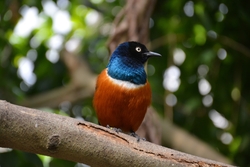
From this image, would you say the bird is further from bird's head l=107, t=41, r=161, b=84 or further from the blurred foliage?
the blurred foliage

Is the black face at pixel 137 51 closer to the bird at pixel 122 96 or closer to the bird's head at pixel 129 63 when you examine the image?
the bird's head at pixel 129 63

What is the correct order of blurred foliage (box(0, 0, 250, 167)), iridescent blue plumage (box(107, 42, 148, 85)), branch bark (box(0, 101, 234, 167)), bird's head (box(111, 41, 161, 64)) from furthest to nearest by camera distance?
blurred foliage (box(0, 0, 250, 167))
bird's head (box(111, 41, 161, 64))
iridescent blue plumage (box(107, 42, 148, 85))
branch bark (box(0, 101, 234, 167))

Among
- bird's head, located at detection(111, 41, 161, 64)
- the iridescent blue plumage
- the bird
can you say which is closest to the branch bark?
the bird

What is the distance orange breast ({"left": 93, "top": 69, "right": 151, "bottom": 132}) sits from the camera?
13.4 ft

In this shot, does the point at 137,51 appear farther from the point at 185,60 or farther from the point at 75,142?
the point at 75,142

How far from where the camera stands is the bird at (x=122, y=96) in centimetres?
409

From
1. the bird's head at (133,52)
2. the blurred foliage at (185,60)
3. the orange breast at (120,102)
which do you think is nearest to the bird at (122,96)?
the orange breast at (120,102)

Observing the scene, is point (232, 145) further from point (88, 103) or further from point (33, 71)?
point (33, 71)

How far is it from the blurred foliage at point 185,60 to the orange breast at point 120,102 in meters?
1.01

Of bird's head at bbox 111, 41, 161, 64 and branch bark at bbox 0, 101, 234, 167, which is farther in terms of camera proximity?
bird's head at bbox 111, 41, 161, 64

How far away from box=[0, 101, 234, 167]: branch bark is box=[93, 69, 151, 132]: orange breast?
1.26 metres

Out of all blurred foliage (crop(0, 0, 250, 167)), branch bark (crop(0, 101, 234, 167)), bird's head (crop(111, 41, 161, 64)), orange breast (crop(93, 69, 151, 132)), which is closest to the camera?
branch bark (crop(0, 101, 234, 167))

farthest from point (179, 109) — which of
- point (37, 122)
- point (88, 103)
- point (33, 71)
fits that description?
point (37, 122)

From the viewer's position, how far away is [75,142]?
2617 mm
